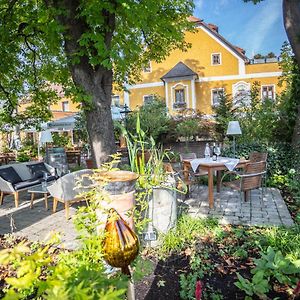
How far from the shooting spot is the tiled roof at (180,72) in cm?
2264

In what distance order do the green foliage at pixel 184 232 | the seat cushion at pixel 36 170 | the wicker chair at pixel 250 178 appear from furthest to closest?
the seat cushion at pixel 36 170
the wicker chair at pixel 250 178
the green foliage at pixel 184 232

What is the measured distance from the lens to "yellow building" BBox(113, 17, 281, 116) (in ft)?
73.6

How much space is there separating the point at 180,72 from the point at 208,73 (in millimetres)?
2545

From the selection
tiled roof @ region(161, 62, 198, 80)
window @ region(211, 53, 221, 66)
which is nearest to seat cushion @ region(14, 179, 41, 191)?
tiled roof @ region(161, 62, 198, 80)

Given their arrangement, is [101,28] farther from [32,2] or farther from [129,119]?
[129,119]

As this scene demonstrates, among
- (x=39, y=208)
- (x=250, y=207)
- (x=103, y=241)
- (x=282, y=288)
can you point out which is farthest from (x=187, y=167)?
(x=103, y=241)

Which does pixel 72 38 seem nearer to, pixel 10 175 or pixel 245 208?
pixel 10 175

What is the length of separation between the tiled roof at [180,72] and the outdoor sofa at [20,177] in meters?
17.5

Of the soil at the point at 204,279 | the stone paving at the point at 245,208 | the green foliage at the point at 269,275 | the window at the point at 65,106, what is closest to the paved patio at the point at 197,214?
the stone paving at the point at 245,208

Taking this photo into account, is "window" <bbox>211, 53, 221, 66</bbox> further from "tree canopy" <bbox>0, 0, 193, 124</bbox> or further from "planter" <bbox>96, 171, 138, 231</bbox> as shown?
"planter" <bbox>96, 171, 138, 231</bbox>

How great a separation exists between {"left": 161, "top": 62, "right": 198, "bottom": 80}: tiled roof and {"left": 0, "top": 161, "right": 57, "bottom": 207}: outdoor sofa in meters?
17.5

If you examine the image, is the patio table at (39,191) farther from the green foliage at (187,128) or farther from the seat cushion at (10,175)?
the green foliage at (187,128)

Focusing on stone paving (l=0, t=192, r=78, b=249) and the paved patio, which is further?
the paved patio

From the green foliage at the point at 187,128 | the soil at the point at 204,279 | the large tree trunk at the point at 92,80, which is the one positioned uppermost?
the large tree trunk at the point at 92,80
